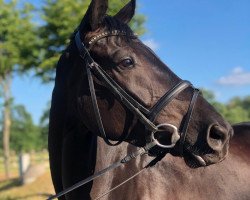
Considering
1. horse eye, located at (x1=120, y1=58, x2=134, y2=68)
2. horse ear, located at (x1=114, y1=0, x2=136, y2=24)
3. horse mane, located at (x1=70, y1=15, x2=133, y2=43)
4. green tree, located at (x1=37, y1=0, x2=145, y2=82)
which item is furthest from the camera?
green tree, located at (x1=37, y1=0, x2=145, y2=82)

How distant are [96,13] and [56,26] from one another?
11594 mm

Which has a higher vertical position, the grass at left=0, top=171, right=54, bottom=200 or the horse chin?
the grass at left=0, top=171, right=54, bottom=200

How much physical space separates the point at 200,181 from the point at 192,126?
1.08 metres

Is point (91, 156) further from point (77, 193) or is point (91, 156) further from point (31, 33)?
point (31, 33)

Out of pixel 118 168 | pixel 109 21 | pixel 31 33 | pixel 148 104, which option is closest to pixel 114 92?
pixel 148 104

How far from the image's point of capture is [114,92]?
10.0 feet

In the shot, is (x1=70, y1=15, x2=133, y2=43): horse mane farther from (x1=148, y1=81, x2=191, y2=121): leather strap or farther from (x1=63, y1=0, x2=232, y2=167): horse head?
(x1=148, y1=81, x2=191, y2=121): leather strap

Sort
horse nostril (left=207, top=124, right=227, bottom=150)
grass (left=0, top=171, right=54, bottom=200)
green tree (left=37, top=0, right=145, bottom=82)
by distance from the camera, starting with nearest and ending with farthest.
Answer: horse nostril (left=207, top=124, right=227, bottom=150) < green tree (left=37, top=0, right=145, bottom=82) < grass (left=0, top=171, right=54, bottom=200)

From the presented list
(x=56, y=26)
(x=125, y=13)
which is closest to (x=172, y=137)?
(x=125, y=13)

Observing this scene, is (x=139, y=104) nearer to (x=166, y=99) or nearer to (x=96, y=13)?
(x=166, y=99)

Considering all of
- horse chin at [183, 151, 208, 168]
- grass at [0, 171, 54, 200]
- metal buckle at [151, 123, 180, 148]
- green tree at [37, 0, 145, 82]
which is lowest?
horse chin at [183, 151, 208, 168]

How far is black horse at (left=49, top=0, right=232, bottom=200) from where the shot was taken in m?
2.88

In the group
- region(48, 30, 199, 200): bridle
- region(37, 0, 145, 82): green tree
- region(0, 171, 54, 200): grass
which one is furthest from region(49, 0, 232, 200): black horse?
region(0, 171, 54, 200): grass

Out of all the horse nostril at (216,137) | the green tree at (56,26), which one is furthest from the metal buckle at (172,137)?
the green tree at (56,26)
